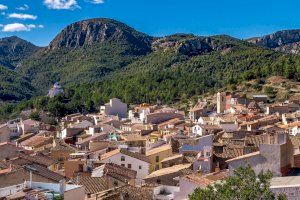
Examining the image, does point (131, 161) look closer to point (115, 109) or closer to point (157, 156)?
point (157, 156)

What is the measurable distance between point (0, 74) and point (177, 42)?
55315mm

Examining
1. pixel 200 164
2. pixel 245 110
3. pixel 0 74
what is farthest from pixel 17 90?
→ pixel 200 164

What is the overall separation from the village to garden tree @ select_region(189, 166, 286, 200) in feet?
6.52

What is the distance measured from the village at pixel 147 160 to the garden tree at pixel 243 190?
199cm

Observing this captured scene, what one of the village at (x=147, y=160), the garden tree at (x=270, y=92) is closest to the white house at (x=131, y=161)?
the village at (x=147, y=160)

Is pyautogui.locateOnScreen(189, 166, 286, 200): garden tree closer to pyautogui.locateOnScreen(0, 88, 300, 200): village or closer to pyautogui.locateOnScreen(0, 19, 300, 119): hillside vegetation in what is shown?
pyautogui.locateOnScreen(0, 88, 300, 200): village

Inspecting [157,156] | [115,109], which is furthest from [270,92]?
[157,156]

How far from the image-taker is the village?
1730cm

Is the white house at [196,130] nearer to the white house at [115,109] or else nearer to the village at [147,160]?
the village at [147,160]

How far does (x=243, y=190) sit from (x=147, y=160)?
19.2m

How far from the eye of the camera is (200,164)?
996 inches

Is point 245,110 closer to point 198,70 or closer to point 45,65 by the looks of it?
point 198,70

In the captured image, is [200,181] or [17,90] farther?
[17,90]

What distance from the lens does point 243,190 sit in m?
11.4
